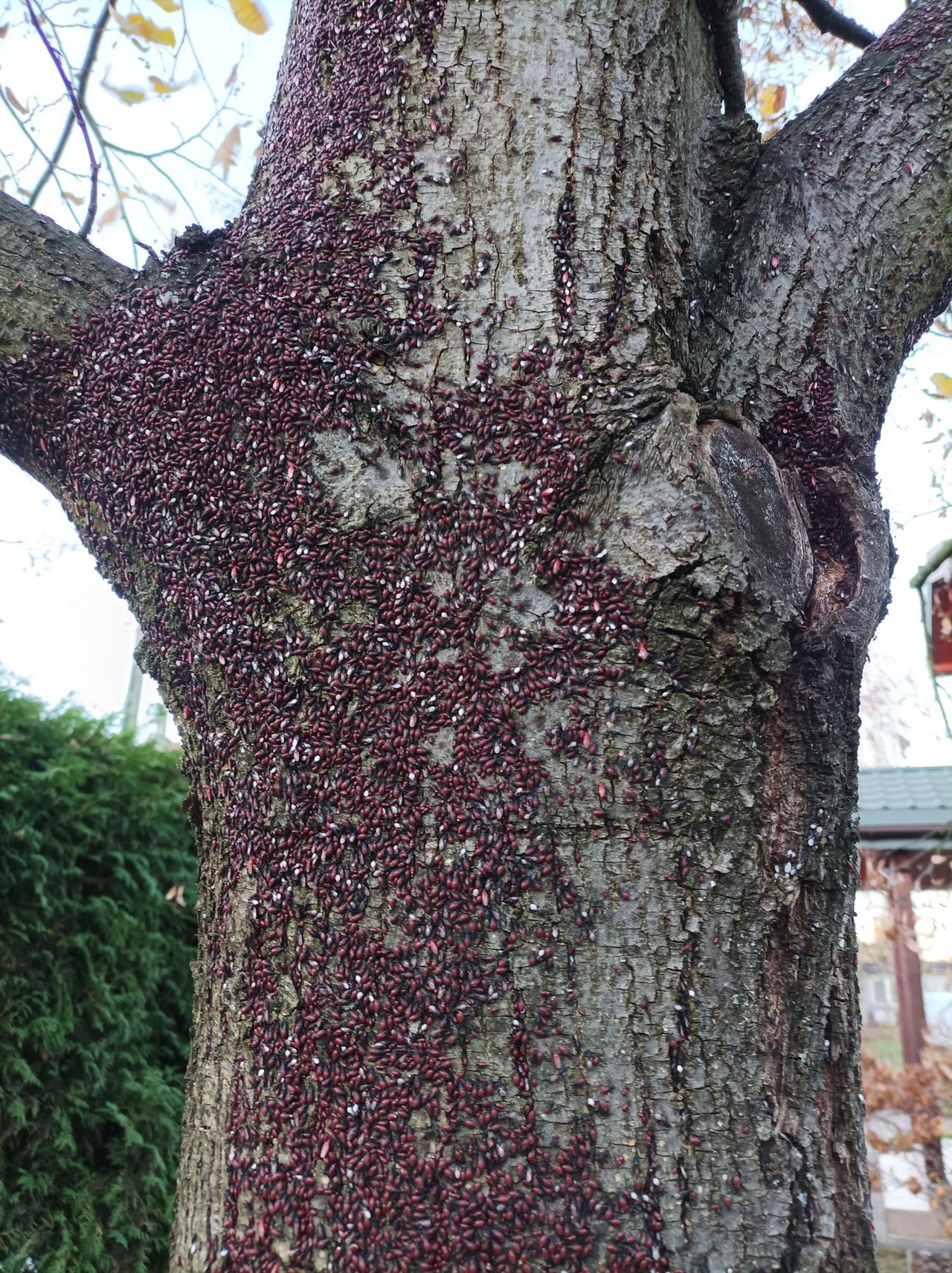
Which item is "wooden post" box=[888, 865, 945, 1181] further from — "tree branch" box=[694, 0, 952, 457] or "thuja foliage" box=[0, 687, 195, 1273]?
"tree branch" box=[694, 0, 952, 457]

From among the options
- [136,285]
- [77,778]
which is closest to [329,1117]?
[136,285]

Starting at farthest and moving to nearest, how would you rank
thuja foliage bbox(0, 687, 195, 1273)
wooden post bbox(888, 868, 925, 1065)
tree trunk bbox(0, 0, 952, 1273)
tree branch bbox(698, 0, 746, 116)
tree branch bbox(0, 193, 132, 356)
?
wooden post bbox(888, 868, 925, 1065), thuja foliage bbox(0, 687, 195, 1273), tree branch bbox(698, 0, 746, 116), tree branch bbox(0, 193, 132, 356), tree trunk bbox(0, 0, 952, 1273)

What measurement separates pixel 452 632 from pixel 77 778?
310cm

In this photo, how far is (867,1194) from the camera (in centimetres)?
126

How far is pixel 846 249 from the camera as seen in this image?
1.62 meters

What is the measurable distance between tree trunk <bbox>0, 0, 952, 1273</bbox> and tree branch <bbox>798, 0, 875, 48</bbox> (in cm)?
108

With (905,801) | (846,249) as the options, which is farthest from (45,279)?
(905,801)

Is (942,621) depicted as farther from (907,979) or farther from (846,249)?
(907,979)

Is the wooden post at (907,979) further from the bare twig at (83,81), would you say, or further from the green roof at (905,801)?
the bare twig at (83,81)

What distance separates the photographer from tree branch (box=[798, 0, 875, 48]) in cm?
235

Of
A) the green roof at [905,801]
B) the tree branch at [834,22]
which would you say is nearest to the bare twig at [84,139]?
the tree branch at [834,22]

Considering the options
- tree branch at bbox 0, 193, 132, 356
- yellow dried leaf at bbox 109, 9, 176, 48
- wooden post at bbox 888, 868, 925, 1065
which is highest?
yellow dried leaf at bbox 109, 9, 176, 48

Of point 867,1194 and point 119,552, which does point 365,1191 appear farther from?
point 119,552

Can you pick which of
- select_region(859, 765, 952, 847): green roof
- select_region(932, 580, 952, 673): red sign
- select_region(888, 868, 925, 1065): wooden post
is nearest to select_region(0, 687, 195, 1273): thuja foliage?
select_region(932, 580, 952, 673): red sign
